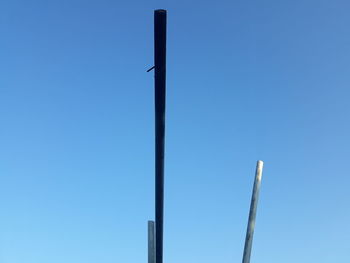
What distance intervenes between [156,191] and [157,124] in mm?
1171

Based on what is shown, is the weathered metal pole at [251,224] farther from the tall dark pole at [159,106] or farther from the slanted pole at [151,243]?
the tall dark pole at [159,106]

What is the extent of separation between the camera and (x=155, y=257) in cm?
864

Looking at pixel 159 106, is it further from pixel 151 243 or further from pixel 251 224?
pixel 251 224

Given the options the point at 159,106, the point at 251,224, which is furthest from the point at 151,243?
the point at 159,106

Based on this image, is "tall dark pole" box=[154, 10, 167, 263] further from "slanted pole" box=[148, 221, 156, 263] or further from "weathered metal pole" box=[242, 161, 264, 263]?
"weathered metal pole" box=[242, 161, 264, 263]

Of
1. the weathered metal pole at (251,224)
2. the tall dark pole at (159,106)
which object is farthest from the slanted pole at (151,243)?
the weathered metal pole at (251,224)

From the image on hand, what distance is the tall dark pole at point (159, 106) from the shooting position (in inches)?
232

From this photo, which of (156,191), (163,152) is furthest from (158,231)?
(163,152)

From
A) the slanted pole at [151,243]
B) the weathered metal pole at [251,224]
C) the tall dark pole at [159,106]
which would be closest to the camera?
the tall dark pole at [159,106]

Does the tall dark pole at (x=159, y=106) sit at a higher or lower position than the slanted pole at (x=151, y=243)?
higher

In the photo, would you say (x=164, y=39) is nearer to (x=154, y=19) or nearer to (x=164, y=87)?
(x=154, y=19)

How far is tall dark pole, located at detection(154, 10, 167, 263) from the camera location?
19.3ft

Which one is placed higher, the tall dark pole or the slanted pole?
the tall dark pole

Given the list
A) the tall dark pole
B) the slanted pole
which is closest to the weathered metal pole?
the slanted pole
